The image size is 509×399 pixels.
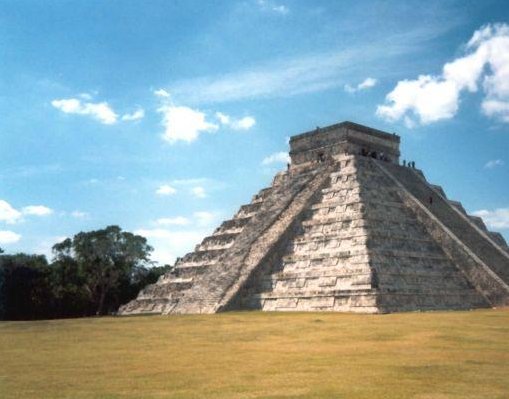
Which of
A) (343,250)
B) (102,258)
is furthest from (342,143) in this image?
(102,258)

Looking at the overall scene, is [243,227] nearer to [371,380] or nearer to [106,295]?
[106,295]

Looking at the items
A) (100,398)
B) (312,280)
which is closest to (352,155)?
(312,280)

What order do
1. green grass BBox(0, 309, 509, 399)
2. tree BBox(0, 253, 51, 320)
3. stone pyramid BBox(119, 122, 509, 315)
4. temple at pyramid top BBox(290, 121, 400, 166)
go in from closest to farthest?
1. green grass BBox(0, 309, 509, 399)
2. stone pyramid BBox(119, 122, 509, 315)
3. temple at pyramid top BBox(290, 121, 400, 166)
4. tree BBox(0, 253, 51, 320)

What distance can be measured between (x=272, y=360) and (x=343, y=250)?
1504 cm

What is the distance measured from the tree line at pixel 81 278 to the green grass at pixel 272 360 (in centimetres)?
2802

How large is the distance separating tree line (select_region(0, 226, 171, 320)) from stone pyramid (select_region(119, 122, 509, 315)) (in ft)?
48.4

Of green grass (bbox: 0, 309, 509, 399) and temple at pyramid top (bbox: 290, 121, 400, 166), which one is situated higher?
temple at pyramid top (bbox: 290, 121, 400, 166)

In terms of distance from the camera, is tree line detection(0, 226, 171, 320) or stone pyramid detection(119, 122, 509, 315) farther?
tree line detection(0, 226, 171, 320)

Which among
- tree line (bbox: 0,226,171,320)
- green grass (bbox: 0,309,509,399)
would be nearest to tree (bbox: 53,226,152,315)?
tree line (bbox: 0,226,171,320)

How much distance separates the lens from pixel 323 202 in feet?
102

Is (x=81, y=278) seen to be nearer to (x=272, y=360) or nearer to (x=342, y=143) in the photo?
(x=342, y=143)

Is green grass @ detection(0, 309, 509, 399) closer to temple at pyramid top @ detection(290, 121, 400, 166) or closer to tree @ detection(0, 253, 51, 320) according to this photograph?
temple at pyramid top @ detection(290, 121, 400, 166)

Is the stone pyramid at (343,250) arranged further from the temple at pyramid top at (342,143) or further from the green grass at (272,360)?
the green grass at (272,360)

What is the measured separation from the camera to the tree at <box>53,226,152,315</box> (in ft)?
157
